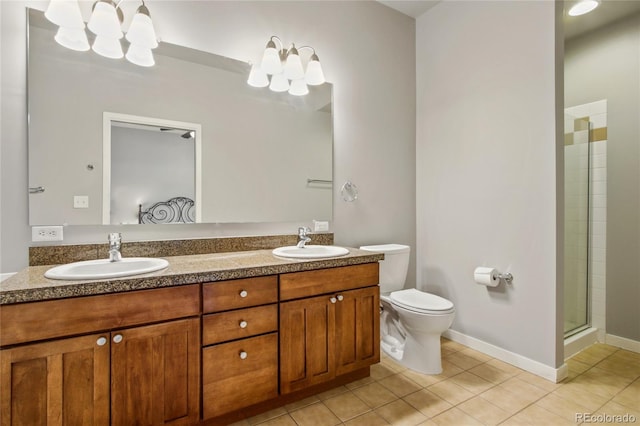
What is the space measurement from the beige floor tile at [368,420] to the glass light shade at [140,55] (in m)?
2.29

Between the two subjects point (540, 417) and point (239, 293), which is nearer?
point (239, 293)

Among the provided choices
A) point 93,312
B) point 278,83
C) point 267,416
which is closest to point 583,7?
point 278,83


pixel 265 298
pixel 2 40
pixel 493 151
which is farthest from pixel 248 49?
pixel 493 151

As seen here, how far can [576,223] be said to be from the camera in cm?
263

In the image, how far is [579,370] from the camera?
7.18 ft

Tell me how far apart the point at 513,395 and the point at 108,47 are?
10.1 feet

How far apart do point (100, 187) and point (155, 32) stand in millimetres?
972

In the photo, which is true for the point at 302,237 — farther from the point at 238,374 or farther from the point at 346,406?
the point at 346,406

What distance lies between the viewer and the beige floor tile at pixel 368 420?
1645 mm

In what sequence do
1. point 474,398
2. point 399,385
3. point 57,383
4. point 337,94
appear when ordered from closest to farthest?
point 57,383 → point 474,398 → point 399,385 → point 337,94

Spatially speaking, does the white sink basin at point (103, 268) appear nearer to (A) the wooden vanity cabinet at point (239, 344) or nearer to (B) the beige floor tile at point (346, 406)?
(A) the wooden vanity cabinet at point (239, 344)

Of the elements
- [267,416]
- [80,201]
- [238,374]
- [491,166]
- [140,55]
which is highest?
[140,55]

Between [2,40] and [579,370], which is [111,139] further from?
[579,370]

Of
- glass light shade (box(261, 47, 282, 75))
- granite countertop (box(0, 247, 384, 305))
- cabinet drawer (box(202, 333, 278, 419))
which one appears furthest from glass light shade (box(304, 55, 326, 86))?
cabinet drawer (box(202, 333, 278, 419))
